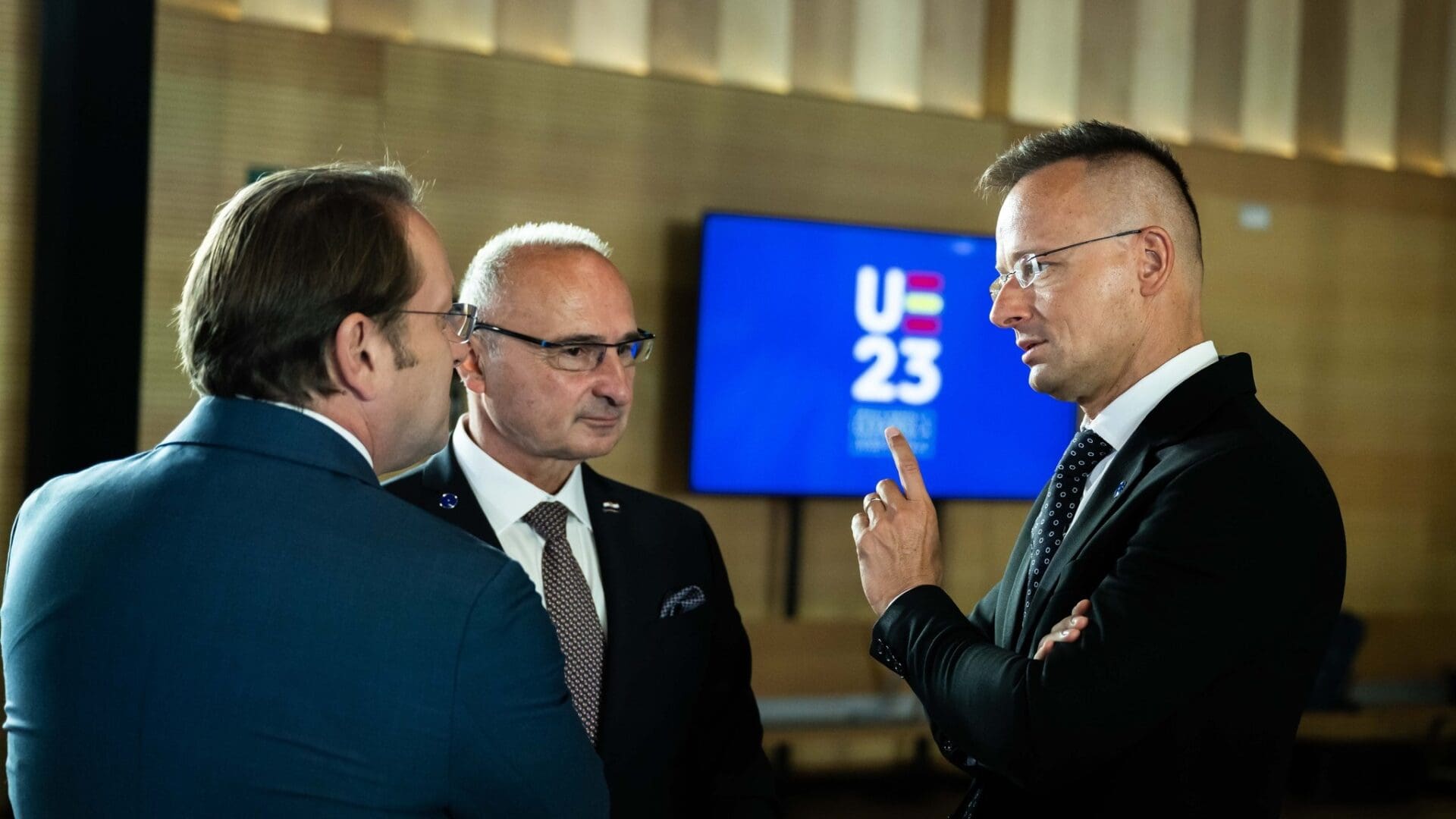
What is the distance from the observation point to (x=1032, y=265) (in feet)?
5.39

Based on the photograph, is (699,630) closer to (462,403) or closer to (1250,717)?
(1250,717)

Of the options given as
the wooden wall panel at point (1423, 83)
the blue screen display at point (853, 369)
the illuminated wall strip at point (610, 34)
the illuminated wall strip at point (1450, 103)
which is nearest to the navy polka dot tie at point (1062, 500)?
the blue screen display at point (853, 369)

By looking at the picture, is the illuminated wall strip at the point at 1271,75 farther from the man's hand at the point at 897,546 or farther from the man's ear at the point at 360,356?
the man's ear at the point at 360,356

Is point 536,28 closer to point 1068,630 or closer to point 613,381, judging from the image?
point 613,381

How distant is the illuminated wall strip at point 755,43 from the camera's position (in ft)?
14.6

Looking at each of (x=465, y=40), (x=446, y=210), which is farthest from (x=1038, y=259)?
(x=465, y=40)

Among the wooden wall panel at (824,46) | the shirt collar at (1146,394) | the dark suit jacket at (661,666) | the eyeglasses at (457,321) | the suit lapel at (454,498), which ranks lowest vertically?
the dark suit jacket at (661,666)

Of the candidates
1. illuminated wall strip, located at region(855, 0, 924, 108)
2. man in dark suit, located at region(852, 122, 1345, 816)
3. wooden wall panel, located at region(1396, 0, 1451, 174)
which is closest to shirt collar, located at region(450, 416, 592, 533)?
man in dark suit, located at region(852, 122, 1345, 816)

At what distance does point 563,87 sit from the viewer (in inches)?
163

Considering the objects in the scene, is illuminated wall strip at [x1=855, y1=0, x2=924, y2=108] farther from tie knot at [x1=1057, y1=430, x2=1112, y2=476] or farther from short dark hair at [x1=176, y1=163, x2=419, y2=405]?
short dark hair at [x1=176, y1=163, x2=419, y2=405]

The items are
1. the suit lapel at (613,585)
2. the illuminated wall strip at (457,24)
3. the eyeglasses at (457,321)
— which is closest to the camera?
the eyeglasses at (457,321)

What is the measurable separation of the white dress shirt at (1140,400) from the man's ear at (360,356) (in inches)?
33.2

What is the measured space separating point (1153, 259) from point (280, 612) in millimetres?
1117

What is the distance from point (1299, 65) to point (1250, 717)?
471 centimetres
